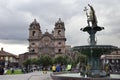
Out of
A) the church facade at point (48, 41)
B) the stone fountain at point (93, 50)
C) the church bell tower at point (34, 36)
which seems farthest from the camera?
the church bell tower at point (34, 36)

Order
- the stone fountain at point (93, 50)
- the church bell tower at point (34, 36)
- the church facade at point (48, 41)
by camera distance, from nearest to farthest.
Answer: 1. the stone fountain at point (93, 50)
2. the church facade at point (48, 41)
3. the church bell tower at point (34, 36)

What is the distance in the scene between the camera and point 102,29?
24.7 meters

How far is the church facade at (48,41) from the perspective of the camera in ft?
468

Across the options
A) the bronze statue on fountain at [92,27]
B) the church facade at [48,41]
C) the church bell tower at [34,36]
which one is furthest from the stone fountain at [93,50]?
the church bell tower at [34,36]

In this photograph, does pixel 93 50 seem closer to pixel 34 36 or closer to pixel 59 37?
pixel 59 37

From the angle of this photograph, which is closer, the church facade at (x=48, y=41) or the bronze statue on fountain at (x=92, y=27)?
the bronze statue on fountain at (x=92, y=27)

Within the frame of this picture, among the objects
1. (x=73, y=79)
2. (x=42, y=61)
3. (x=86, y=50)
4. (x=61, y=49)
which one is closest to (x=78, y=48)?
(x=86, y=50)

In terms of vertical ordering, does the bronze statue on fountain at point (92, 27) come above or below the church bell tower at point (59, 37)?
below

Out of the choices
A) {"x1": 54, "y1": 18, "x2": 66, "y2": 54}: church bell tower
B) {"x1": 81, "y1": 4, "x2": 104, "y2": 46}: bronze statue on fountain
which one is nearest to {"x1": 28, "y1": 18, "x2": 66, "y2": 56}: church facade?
{"x1": 54, "y1": 18, "x2": 66, "y2": 54}: church bell tower

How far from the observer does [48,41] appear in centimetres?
14400

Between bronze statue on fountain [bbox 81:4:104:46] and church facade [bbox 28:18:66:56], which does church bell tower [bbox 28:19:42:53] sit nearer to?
church facade [bbox 28:18:66:56]

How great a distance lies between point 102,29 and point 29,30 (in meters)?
123

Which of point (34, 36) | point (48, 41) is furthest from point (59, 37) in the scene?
point (34, 36)

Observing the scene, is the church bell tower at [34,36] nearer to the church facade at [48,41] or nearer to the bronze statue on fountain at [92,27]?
the church facade at [48,41]
